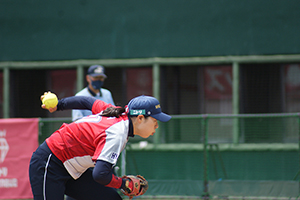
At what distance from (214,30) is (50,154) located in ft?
24.2

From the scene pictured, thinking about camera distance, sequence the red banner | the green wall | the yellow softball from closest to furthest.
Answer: the yellow softball
the red banner
the green wall

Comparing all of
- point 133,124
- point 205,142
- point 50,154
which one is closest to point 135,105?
point 133,124

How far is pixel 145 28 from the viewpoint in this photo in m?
10.3

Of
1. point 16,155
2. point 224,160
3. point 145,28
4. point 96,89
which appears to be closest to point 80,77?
point 145,28

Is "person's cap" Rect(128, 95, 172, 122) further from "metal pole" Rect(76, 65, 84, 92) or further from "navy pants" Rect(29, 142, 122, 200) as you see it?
"metal pole" Rect(76, 65, 84, 92)

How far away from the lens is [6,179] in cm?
757

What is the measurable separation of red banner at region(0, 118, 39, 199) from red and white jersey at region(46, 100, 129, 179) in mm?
4394

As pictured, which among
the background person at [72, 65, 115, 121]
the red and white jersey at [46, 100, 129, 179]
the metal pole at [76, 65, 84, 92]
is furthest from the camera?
the metal pole at [76, 65, 84, 92]

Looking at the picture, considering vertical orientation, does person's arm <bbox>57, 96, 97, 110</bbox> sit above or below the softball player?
above

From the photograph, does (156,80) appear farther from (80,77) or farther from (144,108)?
(144,108)

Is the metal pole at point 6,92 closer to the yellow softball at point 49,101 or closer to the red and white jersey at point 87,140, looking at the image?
the yellow softball at point 49,101

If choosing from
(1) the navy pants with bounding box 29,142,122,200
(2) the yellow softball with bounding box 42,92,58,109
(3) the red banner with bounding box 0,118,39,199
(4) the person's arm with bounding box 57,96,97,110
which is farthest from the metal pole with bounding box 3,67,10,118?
(1) the navy pants with bounding box 29,142,122,200

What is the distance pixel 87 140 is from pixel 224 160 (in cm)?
520

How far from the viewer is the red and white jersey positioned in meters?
3.23
